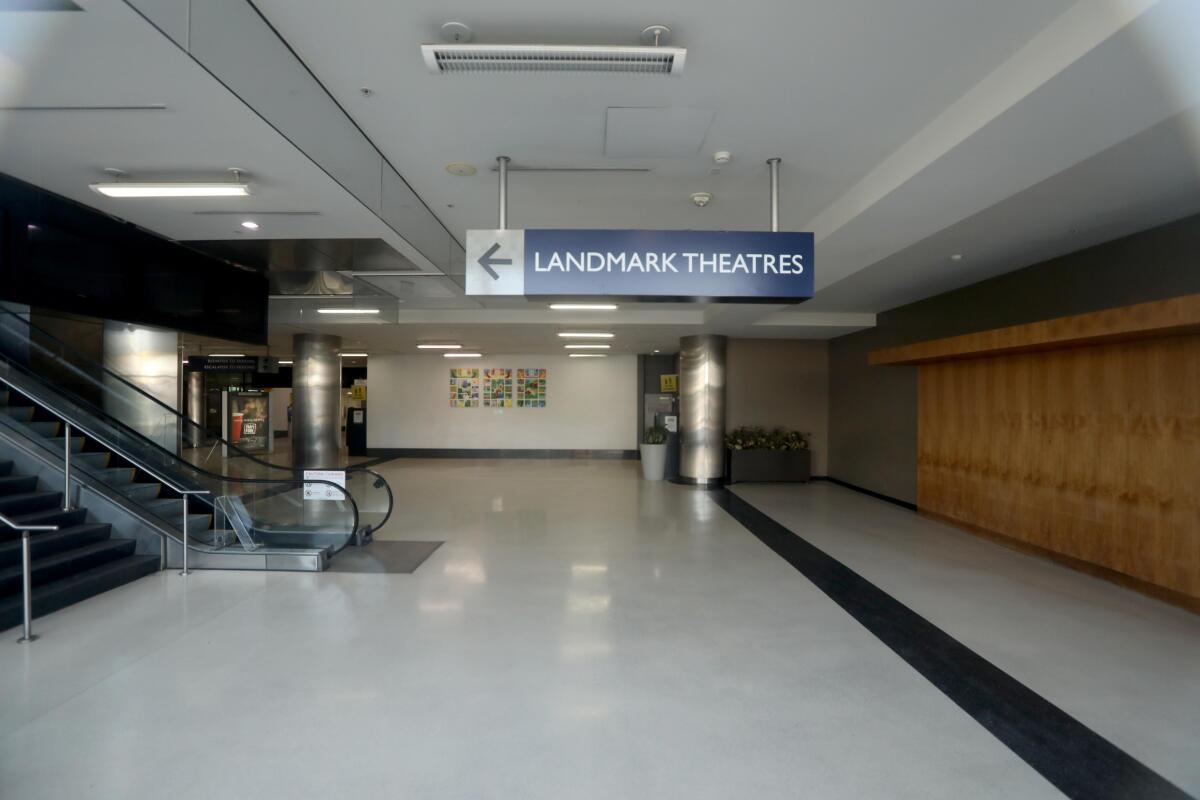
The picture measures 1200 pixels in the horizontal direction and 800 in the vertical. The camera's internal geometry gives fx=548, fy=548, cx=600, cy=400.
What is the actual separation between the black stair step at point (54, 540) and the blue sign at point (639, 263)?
4377 millimetres

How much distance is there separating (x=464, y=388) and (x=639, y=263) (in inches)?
483

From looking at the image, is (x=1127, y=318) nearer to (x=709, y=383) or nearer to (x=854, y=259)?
(x=854, y=259)

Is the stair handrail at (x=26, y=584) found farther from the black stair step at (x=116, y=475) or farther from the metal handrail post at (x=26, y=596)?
the black stair step at (x=116, y=475)

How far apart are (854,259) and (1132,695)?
4.03m

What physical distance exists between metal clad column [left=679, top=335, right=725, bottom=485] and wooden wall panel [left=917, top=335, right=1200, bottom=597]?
4001 mm

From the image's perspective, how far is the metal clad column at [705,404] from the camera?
1082 cm

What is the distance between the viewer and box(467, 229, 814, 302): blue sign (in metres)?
3.48

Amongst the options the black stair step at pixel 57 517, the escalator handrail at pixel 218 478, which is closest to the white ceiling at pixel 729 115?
the escalator handrail at pixel 218 478

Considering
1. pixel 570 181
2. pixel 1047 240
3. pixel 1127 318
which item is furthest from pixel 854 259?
pixel 570 181

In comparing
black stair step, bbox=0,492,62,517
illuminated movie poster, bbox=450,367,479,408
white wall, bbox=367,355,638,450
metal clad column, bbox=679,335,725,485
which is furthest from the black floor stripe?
illuminated movie poster, bbox=450,367,479,408

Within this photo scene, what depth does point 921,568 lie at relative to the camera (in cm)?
550

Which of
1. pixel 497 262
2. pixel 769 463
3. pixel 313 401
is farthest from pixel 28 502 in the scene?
pixel 769 463

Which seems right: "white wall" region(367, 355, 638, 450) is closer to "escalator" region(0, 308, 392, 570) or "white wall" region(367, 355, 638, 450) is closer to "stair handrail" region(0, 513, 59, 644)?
"escalator" region(0, 308, 392, 570)

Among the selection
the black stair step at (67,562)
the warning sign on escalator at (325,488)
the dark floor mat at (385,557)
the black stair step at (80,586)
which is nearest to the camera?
the black stair step at (80,586)
